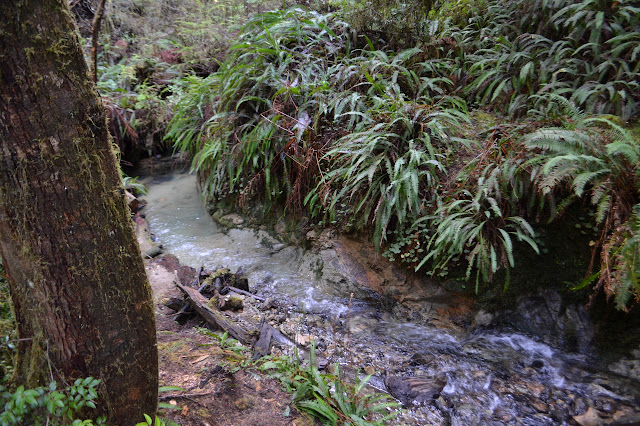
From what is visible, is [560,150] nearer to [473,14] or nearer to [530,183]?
[530,183]

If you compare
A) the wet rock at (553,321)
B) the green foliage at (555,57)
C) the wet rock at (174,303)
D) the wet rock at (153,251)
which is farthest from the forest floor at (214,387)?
the green foliage at (555,57)

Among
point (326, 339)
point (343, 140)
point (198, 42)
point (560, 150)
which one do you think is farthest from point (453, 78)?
point (198, 42)

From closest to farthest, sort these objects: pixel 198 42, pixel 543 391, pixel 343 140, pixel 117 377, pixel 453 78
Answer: pixel 117 377 < pixel 543 391 < pixel 343 140 < pixel 453 78 < pixel 198 42

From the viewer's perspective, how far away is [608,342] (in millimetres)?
2881

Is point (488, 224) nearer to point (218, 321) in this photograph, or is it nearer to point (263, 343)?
point (263, 343)

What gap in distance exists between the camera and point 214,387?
2164 mm

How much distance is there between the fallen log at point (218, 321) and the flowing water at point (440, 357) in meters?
0.70

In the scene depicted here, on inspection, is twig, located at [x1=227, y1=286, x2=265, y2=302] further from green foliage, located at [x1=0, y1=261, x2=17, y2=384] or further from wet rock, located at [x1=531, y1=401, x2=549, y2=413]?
wet rock, located at [x1=531, y1=401, x2=549, y2=413]

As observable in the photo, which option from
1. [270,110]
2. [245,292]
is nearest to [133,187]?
[270,110]

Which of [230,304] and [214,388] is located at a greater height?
[214,388]

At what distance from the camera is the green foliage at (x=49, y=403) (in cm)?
125

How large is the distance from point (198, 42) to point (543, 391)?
10.3 metres

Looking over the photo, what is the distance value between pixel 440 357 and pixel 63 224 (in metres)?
3.00

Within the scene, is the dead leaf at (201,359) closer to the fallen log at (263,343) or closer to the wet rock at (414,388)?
the fallen log at (263,343)
